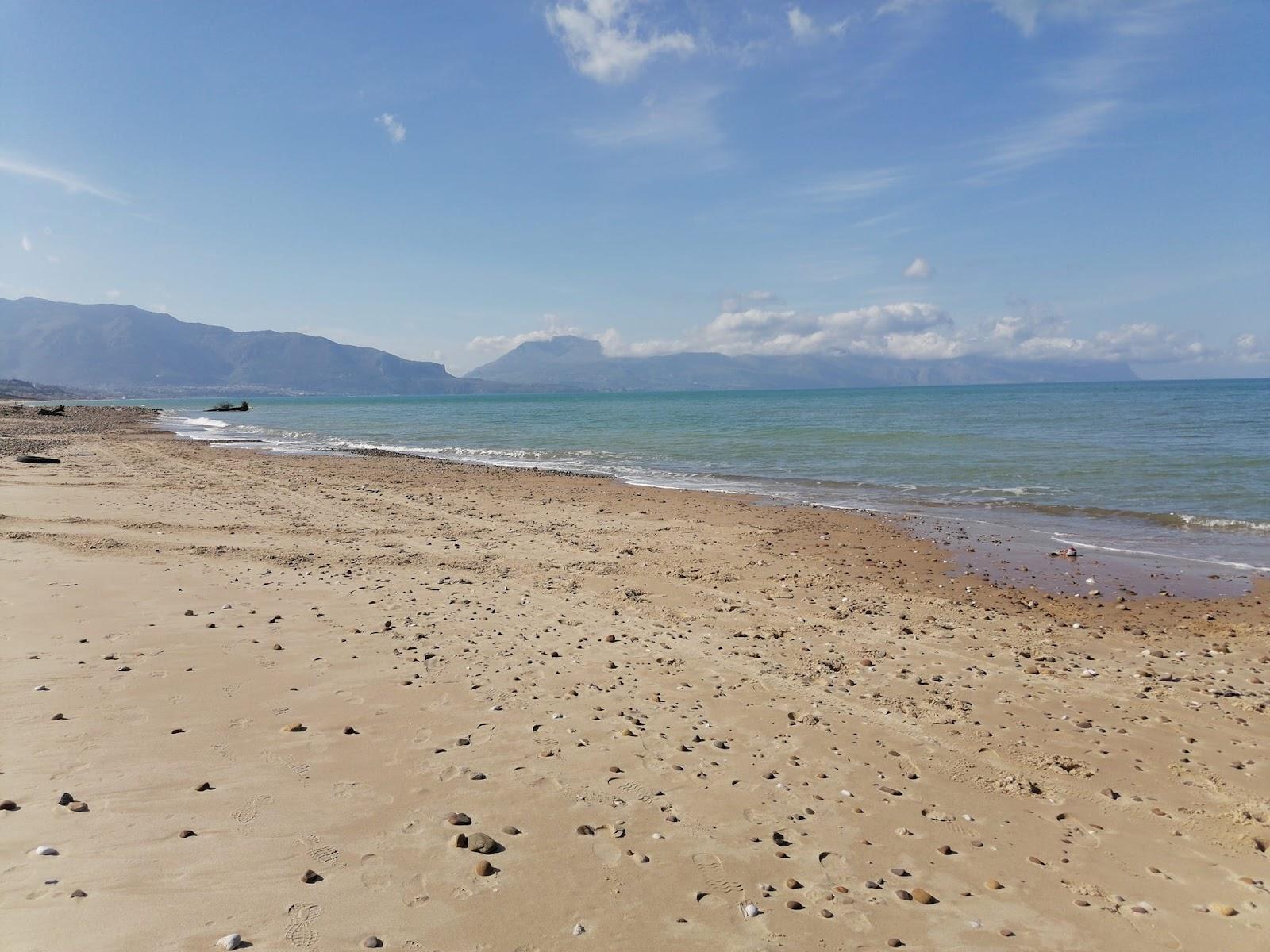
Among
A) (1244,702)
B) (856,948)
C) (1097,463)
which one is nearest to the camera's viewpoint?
(856,948)

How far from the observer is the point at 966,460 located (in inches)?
1203

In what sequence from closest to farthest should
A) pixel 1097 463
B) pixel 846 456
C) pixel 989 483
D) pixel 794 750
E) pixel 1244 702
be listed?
pixel 794 750, pixel 1244 702, pixel 989 483, pixel 1097 463, pixel 846 456

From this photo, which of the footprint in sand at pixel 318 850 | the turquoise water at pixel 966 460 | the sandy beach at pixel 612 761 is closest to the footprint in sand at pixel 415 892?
the sandy beach at pixel 612 761

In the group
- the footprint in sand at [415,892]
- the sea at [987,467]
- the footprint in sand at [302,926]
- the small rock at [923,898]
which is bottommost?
the small rock at [923,898]

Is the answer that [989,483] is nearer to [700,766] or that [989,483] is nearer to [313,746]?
[700,766]

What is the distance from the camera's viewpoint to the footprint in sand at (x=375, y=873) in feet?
13.1

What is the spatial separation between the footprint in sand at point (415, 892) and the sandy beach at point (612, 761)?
3 centimetres

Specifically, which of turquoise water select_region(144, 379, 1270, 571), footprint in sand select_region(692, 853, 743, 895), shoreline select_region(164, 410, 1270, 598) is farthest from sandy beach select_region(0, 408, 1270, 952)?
turquoise water select_region(144, 379, 1270, 571)

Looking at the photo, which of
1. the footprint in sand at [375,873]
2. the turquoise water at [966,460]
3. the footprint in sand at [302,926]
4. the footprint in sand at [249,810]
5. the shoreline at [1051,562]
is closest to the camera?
the footprint in sand at [302,926]

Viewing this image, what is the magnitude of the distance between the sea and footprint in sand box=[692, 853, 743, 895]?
10385 mm

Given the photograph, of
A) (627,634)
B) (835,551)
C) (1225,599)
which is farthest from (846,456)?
(627,634)

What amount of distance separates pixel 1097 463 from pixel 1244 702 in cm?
2411

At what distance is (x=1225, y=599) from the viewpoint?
1110cm

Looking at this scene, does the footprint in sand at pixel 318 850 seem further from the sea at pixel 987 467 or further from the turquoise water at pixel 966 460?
the turquoise water at pixel 966 460
